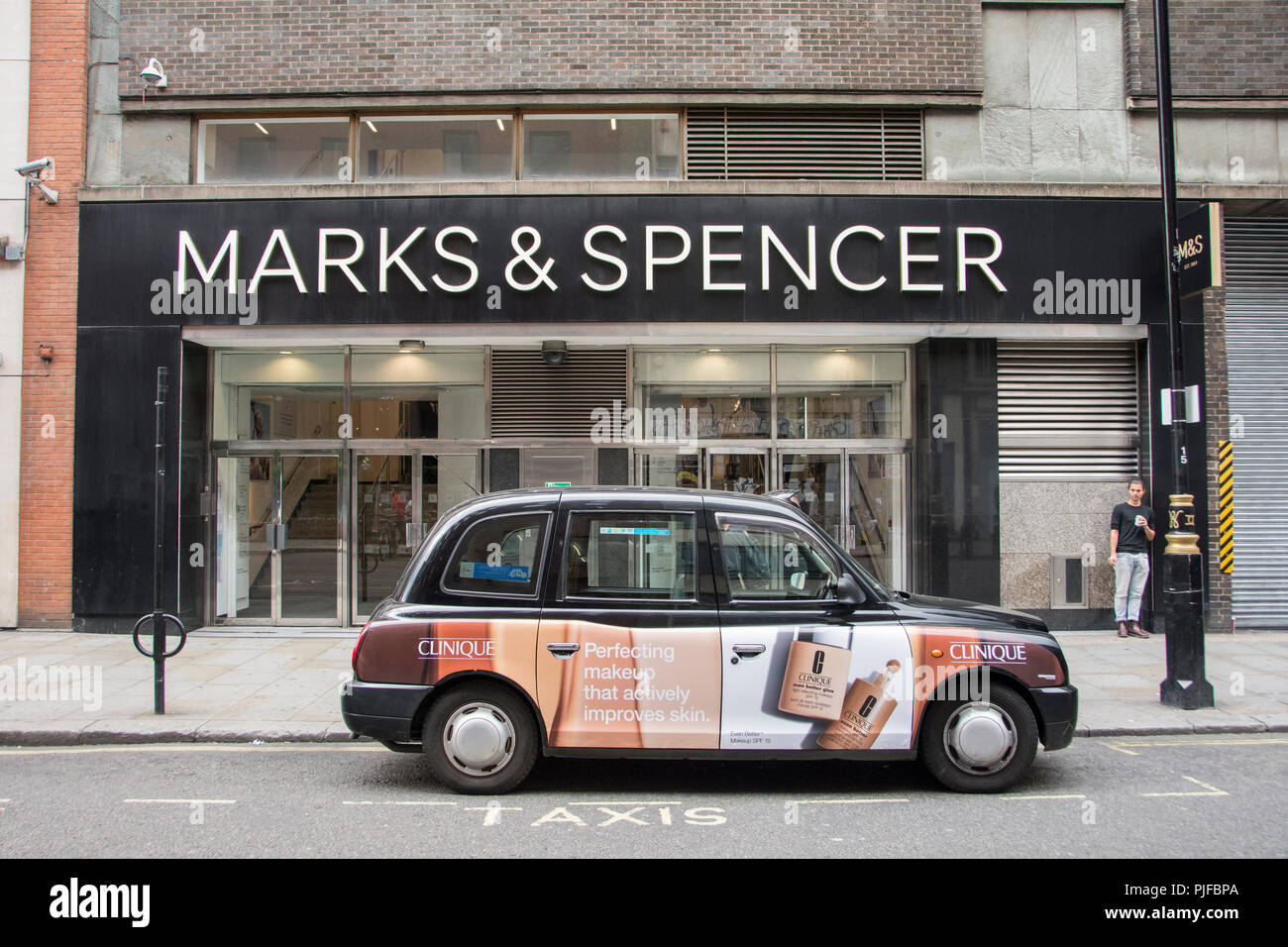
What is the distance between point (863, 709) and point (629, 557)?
5.71ft

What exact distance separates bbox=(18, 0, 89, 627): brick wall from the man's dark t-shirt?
43.6ft

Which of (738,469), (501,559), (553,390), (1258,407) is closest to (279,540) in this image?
(553,390)

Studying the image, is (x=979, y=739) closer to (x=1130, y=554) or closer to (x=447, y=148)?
(x=1130, y=554)

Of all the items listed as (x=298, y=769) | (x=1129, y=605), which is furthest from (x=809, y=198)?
(x=298, y=769)

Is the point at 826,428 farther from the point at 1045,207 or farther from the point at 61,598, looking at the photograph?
the point at 61,598

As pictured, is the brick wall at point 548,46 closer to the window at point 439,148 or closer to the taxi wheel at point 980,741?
the window at point 439,148

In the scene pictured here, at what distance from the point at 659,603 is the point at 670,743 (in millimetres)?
868

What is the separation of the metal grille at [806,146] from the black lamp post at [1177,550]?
3610mm

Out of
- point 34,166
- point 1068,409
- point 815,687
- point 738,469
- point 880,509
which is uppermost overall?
point 34,166

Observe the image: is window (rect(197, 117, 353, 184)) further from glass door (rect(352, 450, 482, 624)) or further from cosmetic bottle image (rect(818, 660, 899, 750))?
cosmetic bottle image (rect(818, 660, 899, 750))

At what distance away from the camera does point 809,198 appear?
1074cm

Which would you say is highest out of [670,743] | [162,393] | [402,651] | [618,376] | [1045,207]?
[1045,207]

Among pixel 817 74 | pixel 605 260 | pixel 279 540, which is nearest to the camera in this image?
pixel 605 260

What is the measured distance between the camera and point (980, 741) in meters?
5.23
